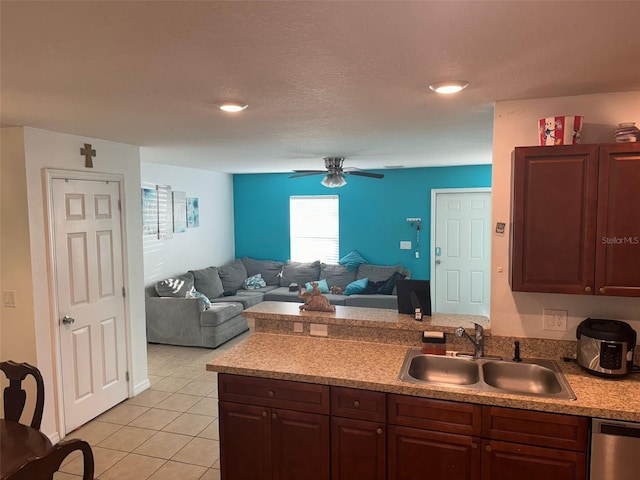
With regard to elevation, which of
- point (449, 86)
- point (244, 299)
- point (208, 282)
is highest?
point (449, 86)

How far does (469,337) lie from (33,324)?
2965 millimetres

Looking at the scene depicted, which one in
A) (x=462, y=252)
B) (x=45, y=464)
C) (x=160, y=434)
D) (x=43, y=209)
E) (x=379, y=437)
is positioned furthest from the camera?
(x=462, y=252)

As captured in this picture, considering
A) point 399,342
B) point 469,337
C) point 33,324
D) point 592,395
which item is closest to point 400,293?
→ point 399,342

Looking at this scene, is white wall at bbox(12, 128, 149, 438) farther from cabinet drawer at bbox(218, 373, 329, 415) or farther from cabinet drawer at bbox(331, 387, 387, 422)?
cabinet drawer at bbox(331, 387, 387, 422)

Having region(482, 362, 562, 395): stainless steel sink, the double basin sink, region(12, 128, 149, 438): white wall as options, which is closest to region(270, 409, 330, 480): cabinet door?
the double basin sink

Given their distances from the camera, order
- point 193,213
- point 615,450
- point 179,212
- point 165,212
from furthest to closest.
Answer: point 193,213
point 179,212
point 165,212
point 615,450

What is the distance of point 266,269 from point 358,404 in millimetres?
5296

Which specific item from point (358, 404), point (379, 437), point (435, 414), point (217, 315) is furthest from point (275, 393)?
point (217, 315)

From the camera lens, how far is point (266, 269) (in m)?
7.45

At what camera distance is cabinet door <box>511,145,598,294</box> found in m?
2.17

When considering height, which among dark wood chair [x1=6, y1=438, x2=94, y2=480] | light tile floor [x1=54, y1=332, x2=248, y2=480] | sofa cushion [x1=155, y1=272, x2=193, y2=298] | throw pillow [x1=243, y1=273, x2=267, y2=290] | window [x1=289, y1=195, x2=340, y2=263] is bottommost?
light tile floor [x1=54, y1=332, x2=248, y2=480]

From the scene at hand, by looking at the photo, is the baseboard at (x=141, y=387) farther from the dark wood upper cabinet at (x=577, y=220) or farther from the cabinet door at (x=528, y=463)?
the dark wood upper cabinet at (x=577, y=220)

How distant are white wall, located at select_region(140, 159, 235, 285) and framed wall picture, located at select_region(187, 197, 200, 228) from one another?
0.07 m

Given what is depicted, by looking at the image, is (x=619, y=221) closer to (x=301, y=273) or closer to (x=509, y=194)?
(x=509, y=194)
